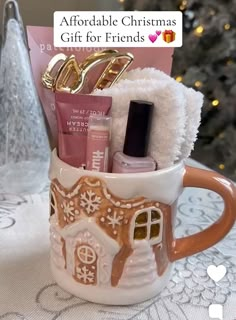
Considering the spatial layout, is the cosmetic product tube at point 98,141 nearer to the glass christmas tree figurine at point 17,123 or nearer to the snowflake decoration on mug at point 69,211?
the snowflake decoration on mug at point 69,211

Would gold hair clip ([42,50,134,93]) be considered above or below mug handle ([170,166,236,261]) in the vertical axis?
above

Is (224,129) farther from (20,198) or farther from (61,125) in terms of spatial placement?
(61,125)

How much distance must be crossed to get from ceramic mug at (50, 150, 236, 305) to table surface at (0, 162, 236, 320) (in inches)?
0.4

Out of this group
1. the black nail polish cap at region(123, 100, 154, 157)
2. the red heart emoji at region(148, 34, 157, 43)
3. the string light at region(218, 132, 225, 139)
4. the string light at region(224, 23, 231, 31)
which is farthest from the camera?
the string light at region(218, 132, 225, 139)

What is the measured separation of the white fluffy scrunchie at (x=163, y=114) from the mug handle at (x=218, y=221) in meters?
0.02

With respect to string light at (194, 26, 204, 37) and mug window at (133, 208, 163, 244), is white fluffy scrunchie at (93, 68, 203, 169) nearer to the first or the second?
mug window at (133, 208, 163, 244)

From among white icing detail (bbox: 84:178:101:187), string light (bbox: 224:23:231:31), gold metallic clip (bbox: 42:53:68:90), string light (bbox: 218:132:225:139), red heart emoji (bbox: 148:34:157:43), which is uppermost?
red heart emoji (bbox: 148:34:157:43)

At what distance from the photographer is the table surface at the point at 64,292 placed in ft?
1.25

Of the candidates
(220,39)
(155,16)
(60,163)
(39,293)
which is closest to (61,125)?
(60,163)

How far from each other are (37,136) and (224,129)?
69 cm

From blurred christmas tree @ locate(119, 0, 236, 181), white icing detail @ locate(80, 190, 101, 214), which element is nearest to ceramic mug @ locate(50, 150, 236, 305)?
white icing detail @ locate(80, 190, 101, 214)

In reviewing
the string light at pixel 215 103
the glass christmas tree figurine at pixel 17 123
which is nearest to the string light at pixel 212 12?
the string light at pixel 215 103

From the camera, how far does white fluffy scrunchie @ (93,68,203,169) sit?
360 millimetres

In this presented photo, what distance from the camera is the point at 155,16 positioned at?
0.56 m
